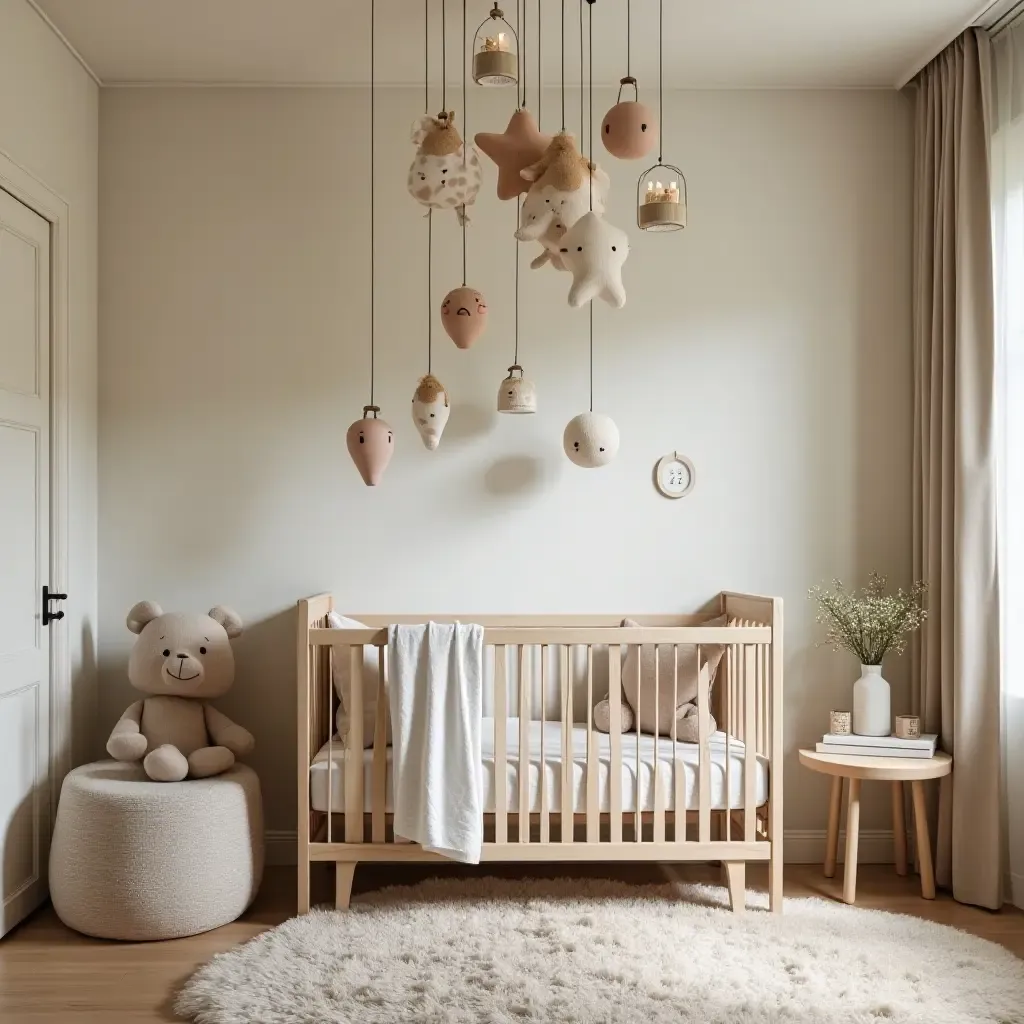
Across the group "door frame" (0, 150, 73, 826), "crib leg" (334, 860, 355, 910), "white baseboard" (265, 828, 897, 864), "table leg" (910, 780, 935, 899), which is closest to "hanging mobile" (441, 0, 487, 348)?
"door frame" (0, 150, 73, 826)

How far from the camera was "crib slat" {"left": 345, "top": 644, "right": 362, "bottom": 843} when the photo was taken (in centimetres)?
280

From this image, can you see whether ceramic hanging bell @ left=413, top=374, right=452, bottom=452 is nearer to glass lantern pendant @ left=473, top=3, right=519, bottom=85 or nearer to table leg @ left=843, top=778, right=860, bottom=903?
glass lantern pendant @ left=473, top=3, right=519, bottom=85

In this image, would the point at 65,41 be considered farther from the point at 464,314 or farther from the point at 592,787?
the point at 592,787

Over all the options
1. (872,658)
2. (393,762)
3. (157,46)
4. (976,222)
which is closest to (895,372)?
(976,222)

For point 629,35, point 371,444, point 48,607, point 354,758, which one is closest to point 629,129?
point 629,35

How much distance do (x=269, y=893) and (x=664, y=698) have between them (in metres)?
1.28

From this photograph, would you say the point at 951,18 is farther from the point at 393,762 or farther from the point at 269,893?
the point at 269,893

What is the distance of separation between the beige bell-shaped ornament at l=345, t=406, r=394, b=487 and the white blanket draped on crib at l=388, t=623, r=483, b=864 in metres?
0.57

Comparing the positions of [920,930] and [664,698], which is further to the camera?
[664,698]

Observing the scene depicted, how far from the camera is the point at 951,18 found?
3.05 metres

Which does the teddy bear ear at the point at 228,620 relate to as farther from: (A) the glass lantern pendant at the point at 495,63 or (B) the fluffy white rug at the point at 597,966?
(A) the glass lantern pendant at the point at 495,63

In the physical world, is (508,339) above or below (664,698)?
above

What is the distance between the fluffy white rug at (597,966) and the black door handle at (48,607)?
1.08 metres

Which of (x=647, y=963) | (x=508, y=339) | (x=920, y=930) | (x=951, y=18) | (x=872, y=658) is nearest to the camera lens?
(x=647, y=963)
